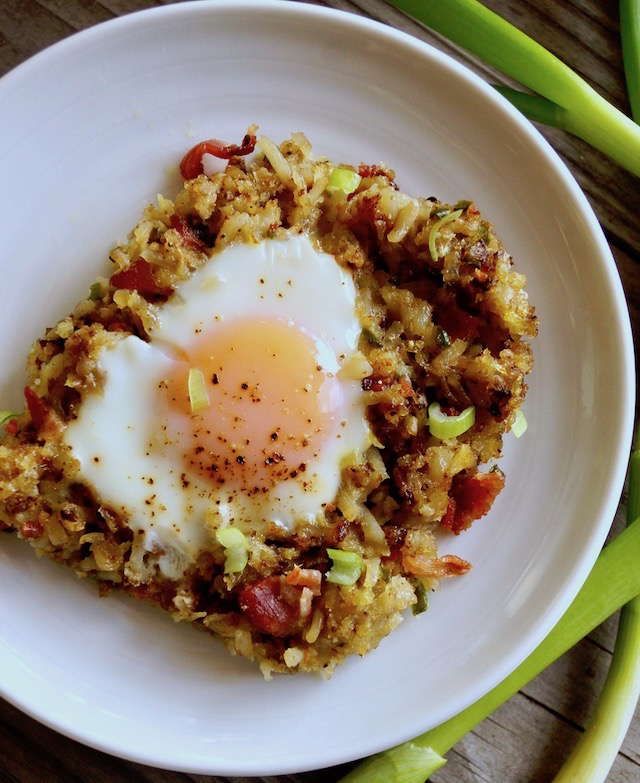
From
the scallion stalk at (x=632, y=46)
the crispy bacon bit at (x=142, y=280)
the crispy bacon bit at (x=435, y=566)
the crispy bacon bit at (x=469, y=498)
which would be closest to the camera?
the crispy bacon bit at (x=142, y=280)

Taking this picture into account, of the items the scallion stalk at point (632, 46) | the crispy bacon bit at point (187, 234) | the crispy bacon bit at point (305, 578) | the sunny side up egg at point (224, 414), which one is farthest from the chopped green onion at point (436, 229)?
the scallion stalk at point (632, 46)

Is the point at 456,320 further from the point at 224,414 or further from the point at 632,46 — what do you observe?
the point at 632,46

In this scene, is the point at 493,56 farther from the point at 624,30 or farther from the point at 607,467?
the point at 607,467

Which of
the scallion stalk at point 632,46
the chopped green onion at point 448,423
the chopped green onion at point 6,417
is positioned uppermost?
the scallion stalk at point 632,46

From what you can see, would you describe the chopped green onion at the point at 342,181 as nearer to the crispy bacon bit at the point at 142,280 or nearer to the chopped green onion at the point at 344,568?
the crispy bacon bit at the point at 142,280

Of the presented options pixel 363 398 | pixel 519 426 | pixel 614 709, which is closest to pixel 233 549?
pixel 363 398

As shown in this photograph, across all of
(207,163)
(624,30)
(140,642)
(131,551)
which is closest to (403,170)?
(207,163)
